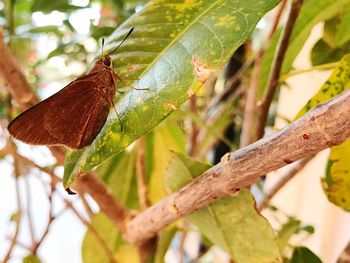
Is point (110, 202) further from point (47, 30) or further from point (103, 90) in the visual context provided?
point (47, 30)

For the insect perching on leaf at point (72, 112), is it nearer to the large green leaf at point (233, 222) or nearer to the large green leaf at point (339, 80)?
the large green leaf at point (233, 222)

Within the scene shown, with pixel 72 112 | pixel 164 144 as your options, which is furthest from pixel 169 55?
pixel 164 144

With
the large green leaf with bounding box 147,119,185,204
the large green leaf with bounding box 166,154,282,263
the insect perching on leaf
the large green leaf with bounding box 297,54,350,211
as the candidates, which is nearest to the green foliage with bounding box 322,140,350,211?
the large green leaf with bounding box 297,54,350,211

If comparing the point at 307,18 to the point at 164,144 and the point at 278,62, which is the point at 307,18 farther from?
the point at 164,144

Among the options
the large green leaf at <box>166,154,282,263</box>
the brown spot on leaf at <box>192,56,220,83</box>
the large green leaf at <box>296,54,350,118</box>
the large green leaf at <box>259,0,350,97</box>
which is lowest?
the large green leaf at <box>166,154,282,263</box>

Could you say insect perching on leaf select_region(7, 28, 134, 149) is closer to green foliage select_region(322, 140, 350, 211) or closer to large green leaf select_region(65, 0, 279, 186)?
large green leaf select_region(65, 0, 279, 186)

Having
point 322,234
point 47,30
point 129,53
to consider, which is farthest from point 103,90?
point 322,234
